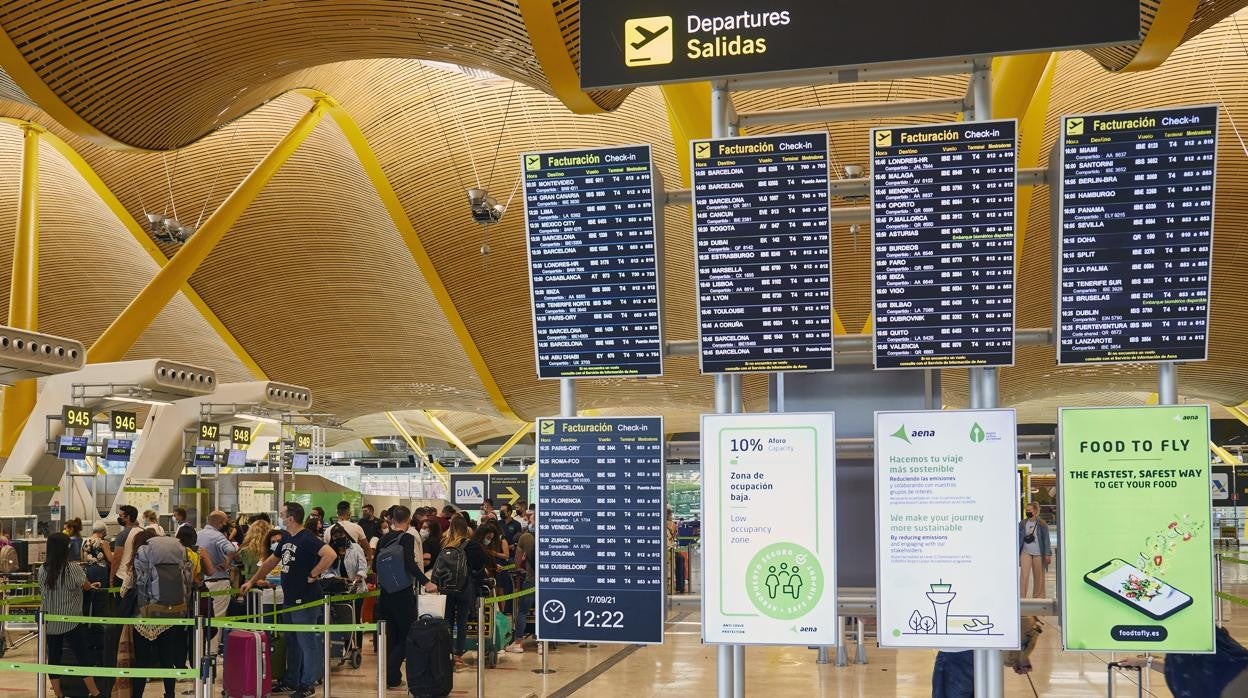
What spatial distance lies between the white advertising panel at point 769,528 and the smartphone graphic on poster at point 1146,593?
3.75 ft

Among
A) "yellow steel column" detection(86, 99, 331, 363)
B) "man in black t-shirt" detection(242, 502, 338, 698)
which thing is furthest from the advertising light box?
"yellow steel column" detection(86, 99, 331, 363)

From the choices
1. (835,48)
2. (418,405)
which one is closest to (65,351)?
(835,48)

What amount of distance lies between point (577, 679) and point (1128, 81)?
14384 mm

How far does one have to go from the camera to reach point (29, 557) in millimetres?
17859

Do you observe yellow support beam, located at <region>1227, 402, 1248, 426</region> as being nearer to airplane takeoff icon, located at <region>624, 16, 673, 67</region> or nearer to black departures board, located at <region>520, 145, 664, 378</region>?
black departures board, located at <region>520, 145, 664, 378</region>

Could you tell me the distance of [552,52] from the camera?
11.1 m

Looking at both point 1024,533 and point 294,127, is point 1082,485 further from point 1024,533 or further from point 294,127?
point 294,127

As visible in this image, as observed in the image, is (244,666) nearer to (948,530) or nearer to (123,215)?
(948,530)

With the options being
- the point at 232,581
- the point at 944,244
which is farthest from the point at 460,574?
the point at 944,244

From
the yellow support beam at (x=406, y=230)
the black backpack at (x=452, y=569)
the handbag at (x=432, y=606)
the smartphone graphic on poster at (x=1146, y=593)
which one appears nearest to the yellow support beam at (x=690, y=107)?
the black backpack at (x=452, y=569)

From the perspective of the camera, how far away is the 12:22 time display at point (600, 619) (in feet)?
17.7

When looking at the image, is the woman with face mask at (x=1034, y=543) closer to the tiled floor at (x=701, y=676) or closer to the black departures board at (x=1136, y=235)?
the tiled floor at (x=701, y=676)

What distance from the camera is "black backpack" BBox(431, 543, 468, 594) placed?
40.1 ft

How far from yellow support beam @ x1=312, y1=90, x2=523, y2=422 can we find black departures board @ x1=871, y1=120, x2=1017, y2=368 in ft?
62.8
